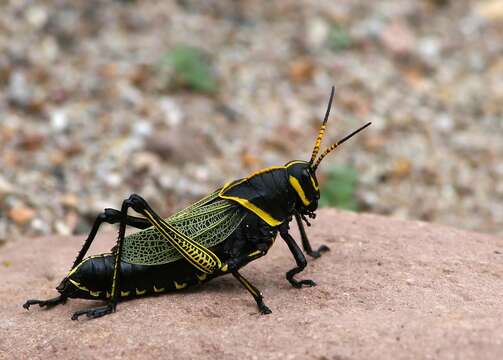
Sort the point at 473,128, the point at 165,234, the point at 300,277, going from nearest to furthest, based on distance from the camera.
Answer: the point at 165,234
the point at 300,277
the point at 473,128

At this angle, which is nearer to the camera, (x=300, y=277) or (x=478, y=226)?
(x=300, y=277)

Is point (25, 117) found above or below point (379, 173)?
above

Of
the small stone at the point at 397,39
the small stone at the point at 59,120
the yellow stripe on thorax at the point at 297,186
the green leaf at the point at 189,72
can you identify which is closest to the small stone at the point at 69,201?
the small stone at the point at 59,120

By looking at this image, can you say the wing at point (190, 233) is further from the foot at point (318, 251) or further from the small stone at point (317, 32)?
the small stone at point (317, 32)

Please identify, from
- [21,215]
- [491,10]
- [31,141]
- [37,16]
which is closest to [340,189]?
[21,215]

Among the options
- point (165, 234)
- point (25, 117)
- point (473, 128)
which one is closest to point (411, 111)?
point (473, 128)

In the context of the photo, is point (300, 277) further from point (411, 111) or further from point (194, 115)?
point (411, 111)
